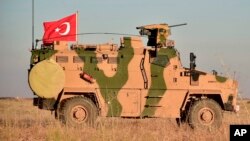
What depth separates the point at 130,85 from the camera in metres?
14.5

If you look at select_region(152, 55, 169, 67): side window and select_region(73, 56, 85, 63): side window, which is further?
select_region(152, 55, 169, 67): side window

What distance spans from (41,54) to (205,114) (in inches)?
182

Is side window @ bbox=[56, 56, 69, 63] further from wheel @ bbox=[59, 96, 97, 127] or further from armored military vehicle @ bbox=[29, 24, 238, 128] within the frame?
wheel @ bbox=[59, 96, 97, 127]

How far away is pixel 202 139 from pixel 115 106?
448 cm

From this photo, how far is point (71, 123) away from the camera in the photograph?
551 inches

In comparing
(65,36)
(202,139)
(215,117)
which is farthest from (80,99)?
(202,139)

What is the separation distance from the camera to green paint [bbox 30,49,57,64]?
47.4 ft

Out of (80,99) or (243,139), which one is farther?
(80,99)

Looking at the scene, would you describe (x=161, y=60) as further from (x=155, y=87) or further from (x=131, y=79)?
(x=131, y=79)

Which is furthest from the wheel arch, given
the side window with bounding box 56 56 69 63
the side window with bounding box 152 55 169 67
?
the side window with bounding box 56 56 69 63

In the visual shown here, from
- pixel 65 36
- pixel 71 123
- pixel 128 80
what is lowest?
pixel 71 123

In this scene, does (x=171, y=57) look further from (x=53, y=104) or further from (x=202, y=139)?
(x=202, y=139)

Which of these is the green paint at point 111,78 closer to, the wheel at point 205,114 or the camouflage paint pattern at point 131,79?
the camouflage paint pattern at point 131,79

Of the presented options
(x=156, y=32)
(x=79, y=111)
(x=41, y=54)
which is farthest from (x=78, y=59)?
(x=156, y=32)
